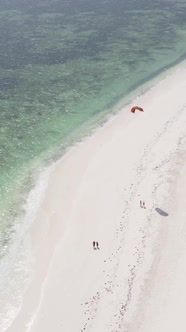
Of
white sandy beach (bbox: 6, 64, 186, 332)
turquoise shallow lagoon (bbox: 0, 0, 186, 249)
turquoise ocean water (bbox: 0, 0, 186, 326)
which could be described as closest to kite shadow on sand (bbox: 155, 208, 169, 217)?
white sandy beach (bbox: 6, 64, 186, 332)

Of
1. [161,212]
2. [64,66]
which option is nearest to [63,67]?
[64,66]

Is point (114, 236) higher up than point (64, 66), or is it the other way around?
point (114, 236)

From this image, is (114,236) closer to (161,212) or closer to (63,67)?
(161,212)

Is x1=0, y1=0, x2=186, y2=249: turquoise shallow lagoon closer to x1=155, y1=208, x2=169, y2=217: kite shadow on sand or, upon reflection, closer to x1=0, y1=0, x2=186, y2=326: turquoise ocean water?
x1=0, y1=0, x2=186, y2=326: turquoise ocean water

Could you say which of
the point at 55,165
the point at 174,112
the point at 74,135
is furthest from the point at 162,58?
the point at 55,165

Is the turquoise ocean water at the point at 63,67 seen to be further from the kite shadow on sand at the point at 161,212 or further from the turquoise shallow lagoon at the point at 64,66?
the kite shadow on sand at the point at 161,212
